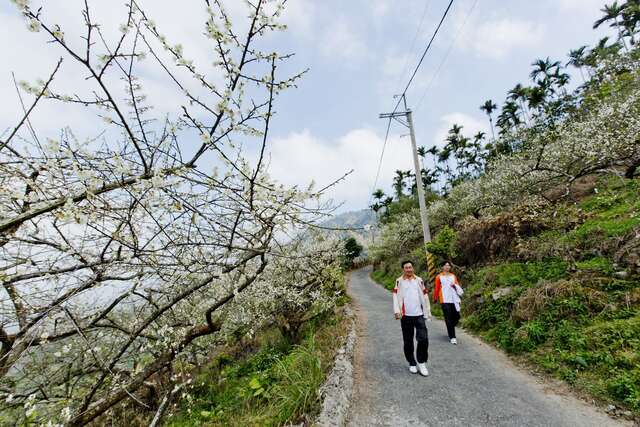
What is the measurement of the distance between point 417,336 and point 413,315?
1.28 ft

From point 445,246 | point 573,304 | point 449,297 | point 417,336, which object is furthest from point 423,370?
point 445,246

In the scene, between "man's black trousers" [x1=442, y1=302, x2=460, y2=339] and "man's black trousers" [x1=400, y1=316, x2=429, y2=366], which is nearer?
"man's black trousers" [x1=400, y1=316, x2=429, y2=366]

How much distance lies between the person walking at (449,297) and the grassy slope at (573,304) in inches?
35.3

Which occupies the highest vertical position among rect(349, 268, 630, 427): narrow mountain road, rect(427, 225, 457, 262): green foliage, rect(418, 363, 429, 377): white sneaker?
rect(427, 225, 457, 262): green foliage

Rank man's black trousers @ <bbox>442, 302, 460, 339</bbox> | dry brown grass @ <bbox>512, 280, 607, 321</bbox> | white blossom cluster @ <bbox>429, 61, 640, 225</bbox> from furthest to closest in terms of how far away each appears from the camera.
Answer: white blossom cluster @ <bbox>429, 61, 640, 225</bbox> → man's black trousers @ <bbox>442, 302, 460, 339</bbox> → dry brown grass @ <bbox>512, 280, 607, 321</bbox>

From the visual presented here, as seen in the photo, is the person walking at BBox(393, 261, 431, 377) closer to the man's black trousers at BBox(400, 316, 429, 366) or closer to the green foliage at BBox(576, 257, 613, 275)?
the man's black trousers at BBox(400, 316, 429, 366)

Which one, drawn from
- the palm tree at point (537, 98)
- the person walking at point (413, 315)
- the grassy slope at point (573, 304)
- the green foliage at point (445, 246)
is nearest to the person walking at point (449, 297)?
the grassy slope at point (573, 304)

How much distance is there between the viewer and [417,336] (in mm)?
5109

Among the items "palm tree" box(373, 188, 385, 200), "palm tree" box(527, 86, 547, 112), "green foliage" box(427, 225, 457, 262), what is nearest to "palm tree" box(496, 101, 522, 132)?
"palm tree" box(527, 86, 547, 112)

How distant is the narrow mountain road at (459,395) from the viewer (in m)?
3.71

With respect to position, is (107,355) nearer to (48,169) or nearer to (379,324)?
(48,169)

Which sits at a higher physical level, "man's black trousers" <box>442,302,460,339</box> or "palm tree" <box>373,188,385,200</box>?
"palm tree" <box>373,188,385,200</box>

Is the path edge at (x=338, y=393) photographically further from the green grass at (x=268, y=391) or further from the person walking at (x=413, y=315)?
the person walking at (x=413, y=315)

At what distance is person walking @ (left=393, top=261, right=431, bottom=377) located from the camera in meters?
5.08
